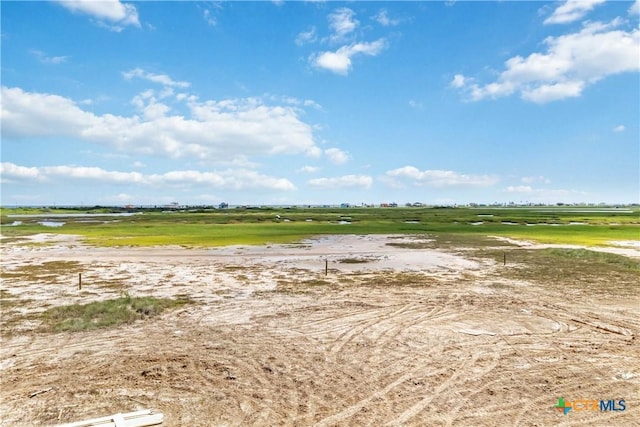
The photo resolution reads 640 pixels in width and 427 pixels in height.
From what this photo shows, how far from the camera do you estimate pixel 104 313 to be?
55.0 ft

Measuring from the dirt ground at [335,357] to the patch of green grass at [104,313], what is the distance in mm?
750

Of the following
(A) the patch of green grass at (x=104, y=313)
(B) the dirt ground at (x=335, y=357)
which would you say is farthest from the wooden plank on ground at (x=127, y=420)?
(A) the patch of green grass at (x=104, y=313)

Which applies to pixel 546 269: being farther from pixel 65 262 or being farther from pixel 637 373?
pixel 65 262

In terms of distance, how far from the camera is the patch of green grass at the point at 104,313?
15.1m

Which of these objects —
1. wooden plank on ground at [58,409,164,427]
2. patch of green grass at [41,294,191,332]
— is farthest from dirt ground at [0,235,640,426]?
patch of green grass at [41,294,191,332]

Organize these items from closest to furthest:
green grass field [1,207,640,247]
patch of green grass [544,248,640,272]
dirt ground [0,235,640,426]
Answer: dirt ground [0,235,640,426]
patch of green grass [544,248,640,272]
green grass field [1,207,640,247]

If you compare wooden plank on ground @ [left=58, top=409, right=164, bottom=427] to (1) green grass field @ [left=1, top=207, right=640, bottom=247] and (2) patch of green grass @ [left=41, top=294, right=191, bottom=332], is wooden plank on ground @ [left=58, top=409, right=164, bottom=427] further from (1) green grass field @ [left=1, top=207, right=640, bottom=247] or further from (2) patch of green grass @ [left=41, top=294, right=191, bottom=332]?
(1) green grass field @ [left=1, top=207, right=640, bottom=247]

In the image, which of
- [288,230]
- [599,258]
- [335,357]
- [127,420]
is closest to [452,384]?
[335,357]

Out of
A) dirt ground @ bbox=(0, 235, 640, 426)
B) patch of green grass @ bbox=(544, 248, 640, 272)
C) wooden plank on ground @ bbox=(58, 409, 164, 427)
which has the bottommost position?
dirt ground @ bbox=(0, 235, 640, 426)

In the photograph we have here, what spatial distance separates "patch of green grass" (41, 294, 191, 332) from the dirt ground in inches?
29.5

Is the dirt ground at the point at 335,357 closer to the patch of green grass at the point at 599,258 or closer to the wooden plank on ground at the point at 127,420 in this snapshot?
the wooden plank on ground at the point at 127,420

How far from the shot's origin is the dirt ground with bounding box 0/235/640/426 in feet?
29.1

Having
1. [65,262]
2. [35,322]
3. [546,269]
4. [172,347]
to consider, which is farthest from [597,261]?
[65,262]

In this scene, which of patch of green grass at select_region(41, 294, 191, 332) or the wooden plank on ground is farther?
patch of green grass at select_region(41, 294, 191, 332)
